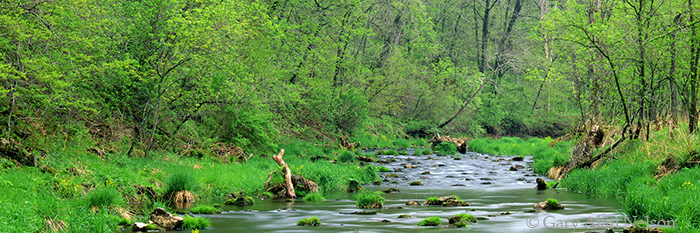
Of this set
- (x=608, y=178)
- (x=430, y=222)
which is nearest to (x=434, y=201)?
(x=430, y=222)

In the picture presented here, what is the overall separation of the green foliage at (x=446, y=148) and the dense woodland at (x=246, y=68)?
153 inches

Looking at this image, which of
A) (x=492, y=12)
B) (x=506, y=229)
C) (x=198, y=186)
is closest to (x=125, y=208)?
(x=198, y=186)

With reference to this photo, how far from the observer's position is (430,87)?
37.6 metres

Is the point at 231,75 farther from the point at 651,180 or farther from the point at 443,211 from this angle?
the point at 651,180

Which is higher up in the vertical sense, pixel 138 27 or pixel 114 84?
pixel 138 27

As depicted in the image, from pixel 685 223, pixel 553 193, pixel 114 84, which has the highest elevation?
pixel 114 84

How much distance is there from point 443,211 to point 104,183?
20.8 feet

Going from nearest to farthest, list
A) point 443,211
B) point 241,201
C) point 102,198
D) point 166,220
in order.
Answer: point 166,220, point 102,198, point 443,211, point 241,201

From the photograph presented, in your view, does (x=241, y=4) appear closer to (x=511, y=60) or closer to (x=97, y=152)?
(x=97, y=152)

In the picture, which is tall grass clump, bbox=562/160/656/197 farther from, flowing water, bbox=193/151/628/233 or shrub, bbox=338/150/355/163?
shrub, bbox=338/150/355/163

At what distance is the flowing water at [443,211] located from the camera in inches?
329

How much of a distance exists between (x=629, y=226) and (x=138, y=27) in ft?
40.3

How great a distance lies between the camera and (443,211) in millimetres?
10352

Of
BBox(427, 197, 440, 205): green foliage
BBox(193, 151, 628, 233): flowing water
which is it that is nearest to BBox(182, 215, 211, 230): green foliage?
BBox(193, 151, 628, 233): flowing water
